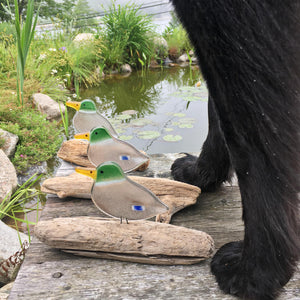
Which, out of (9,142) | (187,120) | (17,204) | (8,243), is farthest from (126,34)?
(8,243)

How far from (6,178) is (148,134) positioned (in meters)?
1.34

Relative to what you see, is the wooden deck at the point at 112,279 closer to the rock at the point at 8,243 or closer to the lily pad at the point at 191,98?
the rock at the point at 8,243

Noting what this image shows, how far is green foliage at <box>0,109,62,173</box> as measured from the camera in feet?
9.21

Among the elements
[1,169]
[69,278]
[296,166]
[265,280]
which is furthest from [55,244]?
[1,169]

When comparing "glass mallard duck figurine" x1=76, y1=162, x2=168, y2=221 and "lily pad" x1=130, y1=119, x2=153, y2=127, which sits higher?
"glass mallard duck figurine" x1=76, y1=162, x2=168, y2=221

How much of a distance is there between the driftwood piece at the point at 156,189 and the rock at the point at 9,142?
1.47m

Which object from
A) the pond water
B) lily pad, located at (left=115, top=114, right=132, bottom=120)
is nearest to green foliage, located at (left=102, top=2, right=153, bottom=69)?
the pond water

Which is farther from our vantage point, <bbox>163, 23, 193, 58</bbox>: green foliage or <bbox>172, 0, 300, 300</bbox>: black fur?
<bbox>163, 23, 193, 58</bbox>: green foliage

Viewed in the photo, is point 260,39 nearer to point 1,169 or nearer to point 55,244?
point 55,244

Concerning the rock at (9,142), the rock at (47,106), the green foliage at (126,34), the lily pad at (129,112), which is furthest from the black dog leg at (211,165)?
the green foliage at (126,34)

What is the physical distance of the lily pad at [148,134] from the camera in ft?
10.3

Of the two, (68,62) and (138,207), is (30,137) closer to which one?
(138,207)

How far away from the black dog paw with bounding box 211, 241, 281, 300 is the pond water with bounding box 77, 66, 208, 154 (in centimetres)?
197

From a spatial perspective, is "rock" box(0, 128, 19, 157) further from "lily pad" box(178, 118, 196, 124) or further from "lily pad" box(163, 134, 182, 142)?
"lily pad" box(178, 118, 196, 124)
